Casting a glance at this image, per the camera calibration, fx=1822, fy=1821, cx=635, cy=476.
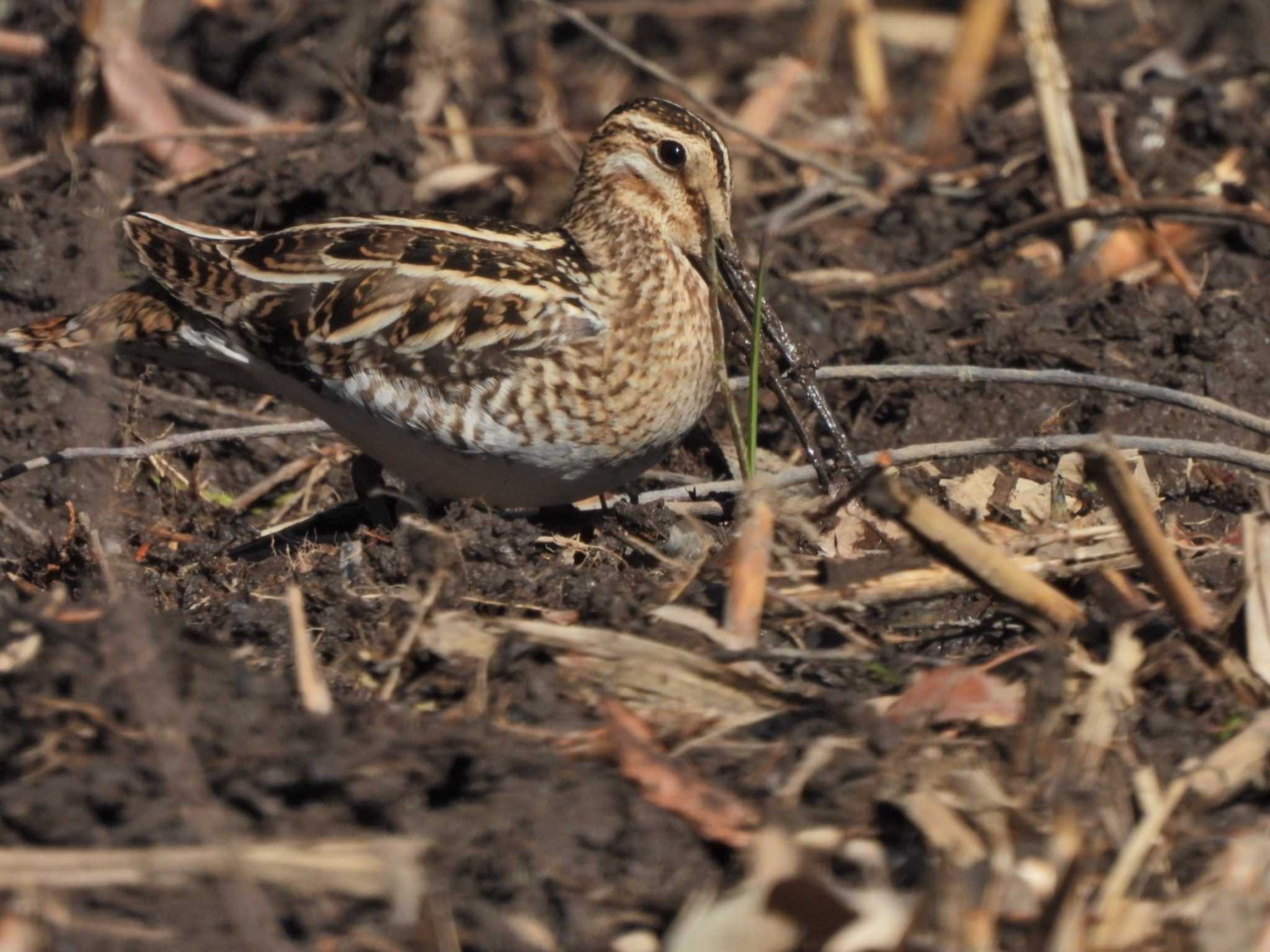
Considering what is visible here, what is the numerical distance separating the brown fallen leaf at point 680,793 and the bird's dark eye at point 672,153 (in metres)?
2.34

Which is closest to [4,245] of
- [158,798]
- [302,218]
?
[302,218]

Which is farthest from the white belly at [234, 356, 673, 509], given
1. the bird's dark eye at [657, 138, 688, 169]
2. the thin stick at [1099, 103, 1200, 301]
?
the thin stick at [1099, 103, 1200, 301]

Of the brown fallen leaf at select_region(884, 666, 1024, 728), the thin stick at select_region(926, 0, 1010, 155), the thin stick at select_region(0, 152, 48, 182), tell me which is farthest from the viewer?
the thin stick at select_region(926, 0, 1010, 155)

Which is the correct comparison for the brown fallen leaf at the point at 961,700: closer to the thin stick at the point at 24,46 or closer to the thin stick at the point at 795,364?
the thin stick at the point at 795,364

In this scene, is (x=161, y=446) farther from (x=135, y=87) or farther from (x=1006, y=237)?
(x=1006, y=237)

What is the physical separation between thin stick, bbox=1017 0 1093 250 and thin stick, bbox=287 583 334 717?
4.19 meters

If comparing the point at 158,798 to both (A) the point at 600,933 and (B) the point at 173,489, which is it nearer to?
(A) the point at 600,933

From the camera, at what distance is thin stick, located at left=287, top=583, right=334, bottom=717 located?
3525 mm

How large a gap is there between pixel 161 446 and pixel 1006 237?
326 cm

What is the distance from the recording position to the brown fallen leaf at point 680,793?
11.1 feet

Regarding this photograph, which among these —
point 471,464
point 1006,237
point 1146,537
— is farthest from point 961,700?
point 1006,237

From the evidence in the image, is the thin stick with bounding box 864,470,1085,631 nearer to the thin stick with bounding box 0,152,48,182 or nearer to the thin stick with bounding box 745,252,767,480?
the thin stick with bounding box 745,252,767,480

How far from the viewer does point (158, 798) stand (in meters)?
3.31

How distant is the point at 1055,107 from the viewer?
23.5 feet
